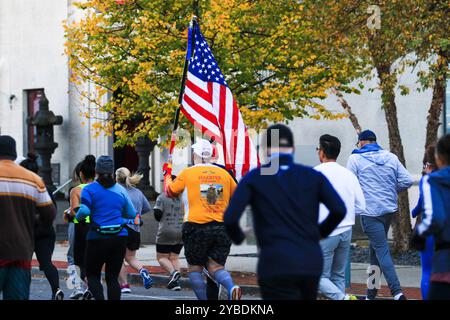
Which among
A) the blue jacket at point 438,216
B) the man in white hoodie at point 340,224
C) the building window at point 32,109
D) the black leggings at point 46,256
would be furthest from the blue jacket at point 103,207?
the building window at point 32,109

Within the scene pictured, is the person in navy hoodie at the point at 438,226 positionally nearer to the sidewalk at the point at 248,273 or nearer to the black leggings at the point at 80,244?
the sidewalk at the point at 248,273

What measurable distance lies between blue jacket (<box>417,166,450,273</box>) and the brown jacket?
333cm

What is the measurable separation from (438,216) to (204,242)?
4103 millimetres

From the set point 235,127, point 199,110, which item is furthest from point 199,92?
point 235,127

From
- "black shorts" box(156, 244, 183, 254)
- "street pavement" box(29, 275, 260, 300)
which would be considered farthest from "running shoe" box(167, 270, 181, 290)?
"black shorts" box(156, 244, 183, 254)

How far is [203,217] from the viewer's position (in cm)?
1120

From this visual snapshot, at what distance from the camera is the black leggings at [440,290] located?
7.55 metres

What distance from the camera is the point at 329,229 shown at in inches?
301

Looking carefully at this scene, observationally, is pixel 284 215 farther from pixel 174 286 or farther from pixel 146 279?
pixel 174 286

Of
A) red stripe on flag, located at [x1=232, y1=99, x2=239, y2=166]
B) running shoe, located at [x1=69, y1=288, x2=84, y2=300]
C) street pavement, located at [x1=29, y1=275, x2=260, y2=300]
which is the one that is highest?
red stripe on flag, located at [x1=232, y1=99, x2=239, y2=166]

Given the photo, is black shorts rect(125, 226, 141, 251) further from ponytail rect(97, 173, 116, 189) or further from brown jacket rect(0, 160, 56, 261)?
brown jacket rect(0, 160, 56, 261)

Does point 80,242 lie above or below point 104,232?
below

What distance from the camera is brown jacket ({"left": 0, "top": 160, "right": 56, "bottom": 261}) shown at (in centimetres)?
896
